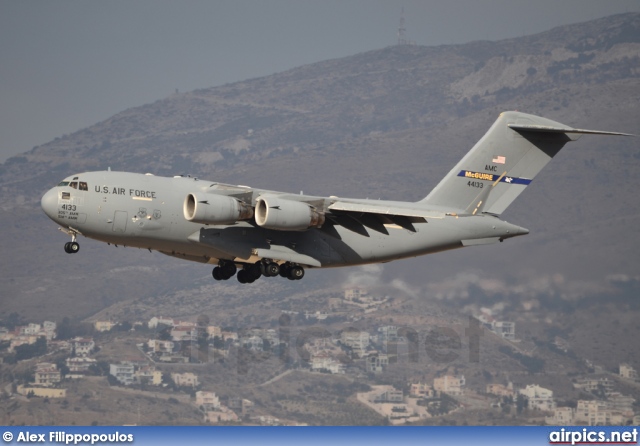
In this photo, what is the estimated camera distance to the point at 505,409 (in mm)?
73188

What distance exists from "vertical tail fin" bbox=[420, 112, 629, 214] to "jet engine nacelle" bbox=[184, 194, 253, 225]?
5.24 m

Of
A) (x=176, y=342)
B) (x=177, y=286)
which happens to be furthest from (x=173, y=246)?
(x=177, y=286)

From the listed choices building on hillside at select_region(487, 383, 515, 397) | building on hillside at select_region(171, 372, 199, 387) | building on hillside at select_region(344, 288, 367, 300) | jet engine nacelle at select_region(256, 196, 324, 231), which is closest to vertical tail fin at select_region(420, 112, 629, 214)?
jet engine nacelle at select_region(256, 196, 324, 231)

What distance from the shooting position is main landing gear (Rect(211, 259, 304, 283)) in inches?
1001

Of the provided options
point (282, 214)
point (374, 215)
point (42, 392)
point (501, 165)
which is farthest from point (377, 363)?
point (282, 214)

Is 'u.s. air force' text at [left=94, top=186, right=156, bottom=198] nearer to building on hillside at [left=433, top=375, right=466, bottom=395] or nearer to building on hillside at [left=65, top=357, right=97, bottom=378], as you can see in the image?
building on hillside at [left=433, top=375, right=466, bottom=395]

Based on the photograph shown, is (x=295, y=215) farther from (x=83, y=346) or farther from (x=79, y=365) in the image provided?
(x=83, y=346)

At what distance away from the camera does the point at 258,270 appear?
2611 cm

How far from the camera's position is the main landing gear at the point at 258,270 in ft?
83.4

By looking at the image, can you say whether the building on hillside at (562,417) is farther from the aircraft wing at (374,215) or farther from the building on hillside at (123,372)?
the aircraft wing at (374,215)

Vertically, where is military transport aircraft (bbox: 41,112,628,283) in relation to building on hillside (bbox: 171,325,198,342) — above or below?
below

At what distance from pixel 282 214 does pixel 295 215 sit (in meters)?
0.28

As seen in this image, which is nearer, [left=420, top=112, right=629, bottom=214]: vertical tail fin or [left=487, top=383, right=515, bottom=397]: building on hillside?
[left=420, top=112, right=629, bottom=214]: vertical tail fin

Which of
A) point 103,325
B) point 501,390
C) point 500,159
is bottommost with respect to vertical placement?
point 500,159
